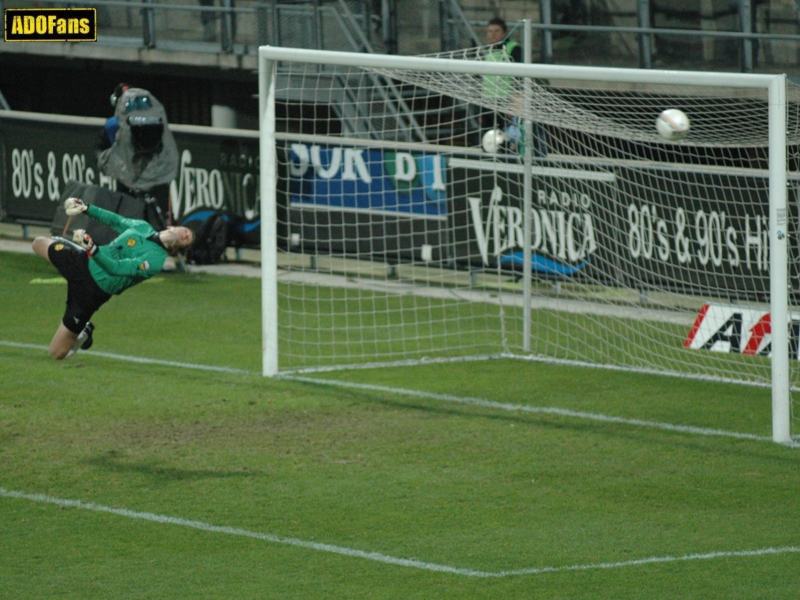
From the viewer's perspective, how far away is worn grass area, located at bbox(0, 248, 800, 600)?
6156mm

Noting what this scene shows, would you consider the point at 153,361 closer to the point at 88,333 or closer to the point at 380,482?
the point at 88,333

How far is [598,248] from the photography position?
511 inches

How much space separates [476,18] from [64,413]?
1092 cm

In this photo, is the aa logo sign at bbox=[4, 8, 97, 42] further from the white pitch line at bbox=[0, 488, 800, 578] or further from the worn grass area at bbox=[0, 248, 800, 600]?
the white pitch line at bbox=[0, 488, 800, 578]

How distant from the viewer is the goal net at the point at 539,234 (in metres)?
10.6

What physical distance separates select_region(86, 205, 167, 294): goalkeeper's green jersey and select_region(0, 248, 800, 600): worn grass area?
1.08 metres

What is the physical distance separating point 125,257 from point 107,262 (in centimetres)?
14

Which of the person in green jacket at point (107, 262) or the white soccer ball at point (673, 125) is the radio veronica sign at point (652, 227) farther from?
the person in green jacket at point (107, 262)

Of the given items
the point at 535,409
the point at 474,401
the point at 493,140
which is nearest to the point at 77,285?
the point at 474,401

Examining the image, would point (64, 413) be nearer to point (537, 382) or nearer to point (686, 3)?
point (537, 382)

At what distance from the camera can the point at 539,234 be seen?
1334 centimetres

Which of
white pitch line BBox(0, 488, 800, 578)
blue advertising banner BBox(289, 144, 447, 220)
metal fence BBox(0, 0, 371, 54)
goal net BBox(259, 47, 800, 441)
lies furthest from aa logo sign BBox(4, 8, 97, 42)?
white pitch line BBox(0, 488, 800, 578)

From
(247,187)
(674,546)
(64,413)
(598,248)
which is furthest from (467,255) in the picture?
(674,546)

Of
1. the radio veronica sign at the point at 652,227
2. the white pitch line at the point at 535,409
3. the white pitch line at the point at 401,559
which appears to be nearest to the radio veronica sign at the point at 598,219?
the radio veronica sign at the point at 652,227
